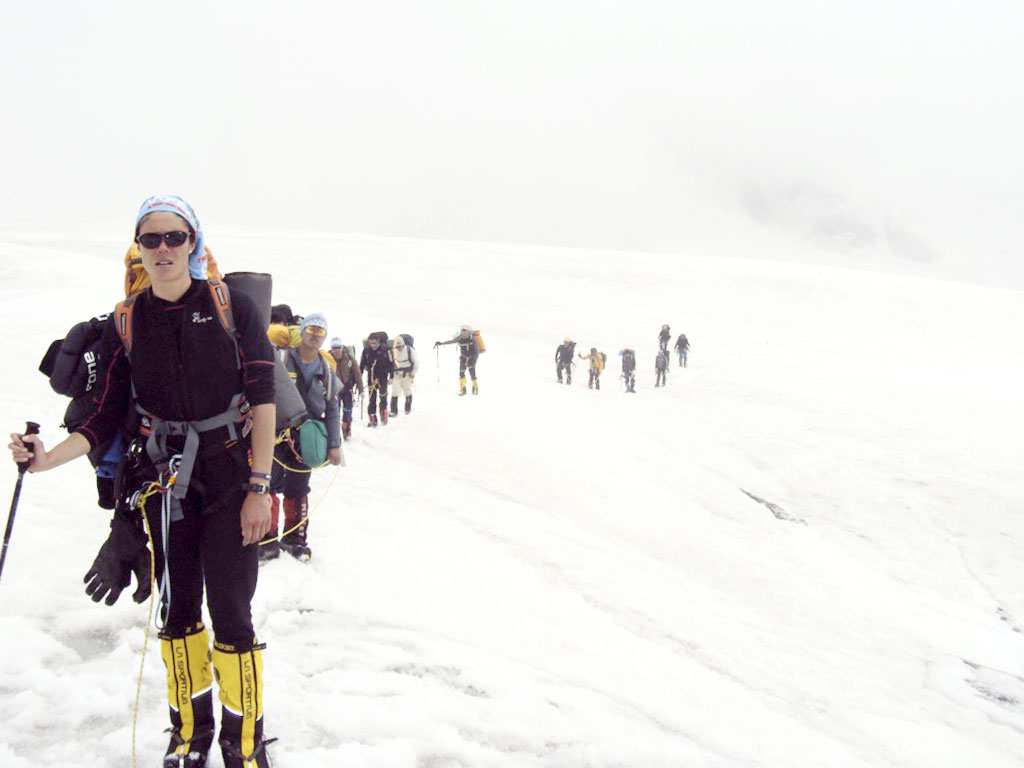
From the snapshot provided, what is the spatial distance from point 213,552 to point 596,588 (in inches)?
187

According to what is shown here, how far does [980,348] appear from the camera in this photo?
1257 inches

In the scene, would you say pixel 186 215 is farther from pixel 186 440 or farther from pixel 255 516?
pixel 255 516

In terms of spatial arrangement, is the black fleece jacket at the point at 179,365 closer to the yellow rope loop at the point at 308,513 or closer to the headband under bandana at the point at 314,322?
the yellow rope loop at the point at 308,513

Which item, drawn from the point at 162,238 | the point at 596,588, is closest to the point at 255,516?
the point at 162,238

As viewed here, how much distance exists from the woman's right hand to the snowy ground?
59.3 inches

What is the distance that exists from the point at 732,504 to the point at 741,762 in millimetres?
8924

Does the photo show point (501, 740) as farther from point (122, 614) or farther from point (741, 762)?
point (122, 614)

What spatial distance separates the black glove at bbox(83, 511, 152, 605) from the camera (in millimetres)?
2924

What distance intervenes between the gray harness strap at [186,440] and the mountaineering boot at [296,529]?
289 cm

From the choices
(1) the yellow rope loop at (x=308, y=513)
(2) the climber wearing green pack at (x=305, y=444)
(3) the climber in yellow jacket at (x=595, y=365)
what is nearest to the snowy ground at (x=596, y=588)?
(1) the yellow rope loop at (x=308, y=513)

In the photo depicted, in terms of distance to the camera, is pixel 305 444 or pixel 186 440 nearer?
pixel 186 440

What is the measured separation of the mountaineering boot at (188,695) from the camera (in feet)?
9.39

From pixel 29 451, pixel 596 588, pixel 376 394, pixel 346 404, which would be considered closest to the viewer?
pixel 29 451

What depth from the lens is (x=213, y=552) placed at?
2.76 meters
